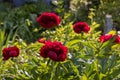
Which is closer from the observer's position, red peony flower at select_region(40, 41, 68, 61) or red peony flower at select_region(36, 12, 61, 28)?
red peony flower at select_region(40, 41, 68, 61)

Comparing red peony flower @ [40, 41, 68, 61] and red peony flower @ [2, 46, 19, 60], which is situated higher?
red peony flower @ [2, 46, 19, 60]

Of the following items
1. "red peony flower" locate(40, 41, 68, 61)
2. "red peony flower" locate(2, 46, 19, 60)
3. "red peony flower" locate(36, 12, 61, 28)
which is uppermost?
"red peony flower" locate(36, 12, 61, 28)

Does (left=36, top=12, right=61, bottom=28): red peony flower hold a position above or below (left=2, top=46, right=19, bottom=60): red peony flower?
above

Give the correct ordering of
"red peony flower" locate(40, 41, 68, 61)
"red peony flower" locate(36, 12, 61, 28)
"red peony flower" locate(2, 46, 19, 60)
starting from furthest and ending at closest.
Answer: "red peony flower" locate(36, 12, 61, 28), "red peony flower" locate(2, 46, 19, 60), "red peony flower" locate(40, 41, 68, 61)

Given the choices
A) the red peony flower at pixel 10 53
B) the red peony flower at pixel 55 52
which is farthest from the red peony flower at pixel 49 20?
the red peony flower at pixel 55 52

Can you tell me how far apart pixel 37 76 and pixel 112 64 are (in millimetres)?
503

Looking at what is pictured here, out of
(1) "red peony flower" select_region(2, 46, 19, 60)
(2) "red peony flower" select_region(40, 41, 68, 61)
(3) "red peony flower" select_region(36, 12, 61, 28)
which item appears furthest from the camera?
(3) "red peony flower" select_region(36, 12, 61, 28)

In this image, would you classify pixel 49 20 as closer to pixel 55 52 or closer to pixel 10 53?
pixel 10 53

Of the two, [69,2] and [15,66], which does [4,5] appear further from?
[15,66]

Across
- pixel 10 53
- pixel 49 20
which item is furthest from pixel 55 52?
pixel 49 20

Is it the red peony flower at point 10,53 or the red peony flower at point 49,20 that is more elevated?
the red peony flower at point 49,20

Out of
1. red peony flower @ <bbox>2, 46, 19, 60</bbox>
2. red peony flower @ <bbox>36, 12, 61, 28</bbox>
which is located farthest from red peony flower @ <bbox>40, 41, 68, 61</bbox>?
red peony flower @ <bbox>36, 12, 61, 28</bbox>

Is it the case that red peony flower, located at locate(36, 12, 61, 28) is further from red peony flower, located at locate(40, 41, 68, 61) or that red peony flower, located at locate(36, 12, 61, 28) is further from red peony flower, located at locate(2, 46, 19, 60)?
red peony flower, located at locate(40, 41, 68, 61)

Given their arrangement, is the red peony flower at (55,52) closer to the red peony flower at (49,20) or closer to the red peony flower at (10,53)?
the red peony flower at (10,53)
